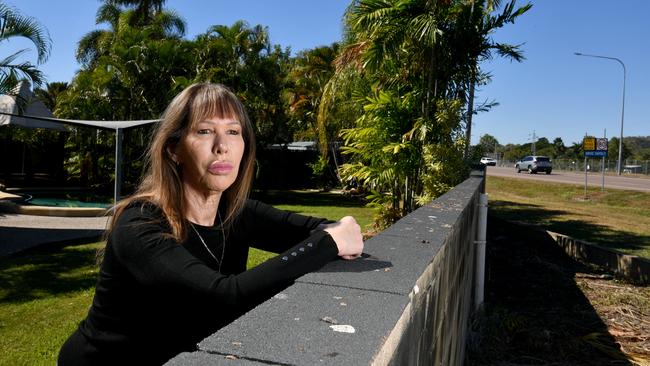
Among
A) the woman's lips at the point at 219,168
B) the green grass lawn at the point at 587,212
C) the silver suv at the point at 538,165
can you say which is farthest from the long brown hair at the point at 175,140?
the silver suv at the point at 538,165

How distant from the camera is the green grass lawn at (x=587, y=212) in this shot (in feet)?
36.1

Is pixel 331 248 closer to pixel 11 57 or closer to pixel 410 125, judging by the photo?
pixel 410 125

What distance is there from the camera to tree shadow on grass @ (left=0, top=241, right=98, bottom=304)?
600cm

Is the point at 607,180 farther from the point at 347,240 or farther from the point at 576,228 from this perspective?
the point at 347,240

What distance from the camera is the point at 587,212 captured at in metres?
16.2

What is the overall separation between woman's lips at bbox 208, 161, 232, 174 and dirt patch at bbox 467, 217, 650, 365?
3.58m

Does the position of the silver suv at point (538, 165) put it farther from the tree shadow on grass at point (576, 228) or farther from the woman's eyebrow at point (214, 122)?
the woman's eyebrow at point (214, 122)

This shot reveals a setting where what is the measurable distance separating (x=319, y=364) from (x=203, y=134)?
3.51 feet

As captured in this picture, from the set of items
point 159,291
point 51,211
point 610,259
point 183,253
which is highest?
point 183,253

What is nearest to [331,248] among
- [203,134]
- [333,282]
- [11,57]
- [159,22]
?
[333,282]

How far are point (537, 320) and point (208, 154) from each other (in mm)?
4738

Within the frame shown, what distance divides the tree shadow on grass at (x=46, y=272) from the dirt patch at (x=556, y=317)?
4691 millimetres

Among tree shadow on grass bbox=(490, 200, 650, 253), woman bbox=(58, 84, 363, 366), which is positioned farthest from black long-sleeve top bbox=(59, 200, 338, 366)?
tree shadow on grass bbox=(490, 200, 650, 253)

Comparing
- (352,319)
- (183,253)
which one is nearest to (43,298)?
(183,253)
